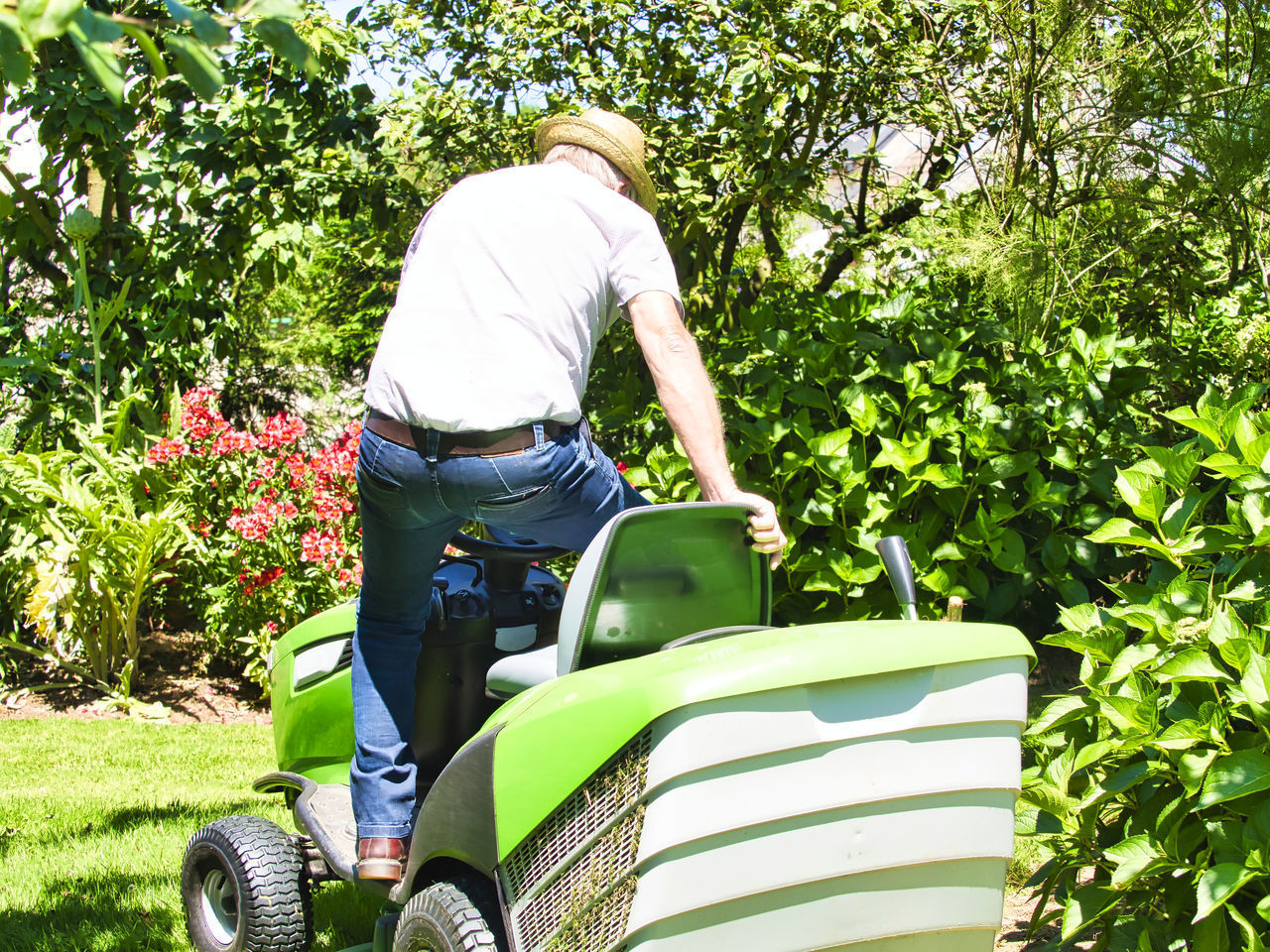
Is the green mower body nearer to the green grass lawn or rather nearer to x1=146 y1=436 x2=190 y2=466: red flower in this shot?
the green grass lawn

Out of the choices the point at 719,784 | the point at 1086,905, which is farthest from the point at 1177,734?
the point at 719,784

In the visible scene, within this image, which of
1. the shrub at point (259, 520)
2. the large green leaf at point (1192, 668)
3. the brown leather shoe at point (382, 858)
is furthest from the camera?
the shrub at point (259, 520)

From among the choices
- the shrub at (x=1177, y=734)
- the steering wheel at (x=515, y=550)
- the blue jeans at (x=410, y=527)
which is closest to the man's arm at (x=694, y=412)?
the blue jeans at (x=410, y=527)

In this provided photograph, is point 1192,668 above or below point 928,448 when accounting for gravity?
below

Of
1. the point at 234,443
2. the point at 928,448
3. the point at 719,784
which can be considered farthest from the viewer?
the point at 234,443

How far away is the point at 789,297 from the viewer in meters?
4.72

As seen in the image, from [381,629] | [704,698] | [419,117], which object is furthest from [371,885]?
[419,117]

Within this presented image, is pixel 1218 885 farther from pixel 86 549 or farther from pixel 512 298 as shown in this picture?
pixel 86 549

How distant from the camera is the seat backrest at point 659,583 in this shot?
169 cm

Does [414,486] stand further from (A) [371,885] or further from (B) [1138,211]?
(B) [1138,211]

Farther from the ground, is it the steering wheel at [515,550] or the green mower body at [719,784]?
the steering wheel at [515,550]

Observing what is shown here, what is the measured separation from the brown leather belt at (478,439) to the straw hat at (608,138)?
1.86ft

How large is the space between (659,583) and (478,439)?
39 centimetres

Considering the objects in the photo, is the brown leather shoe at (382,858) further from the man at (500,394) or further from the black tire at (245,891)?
the black tire at (245,891)
